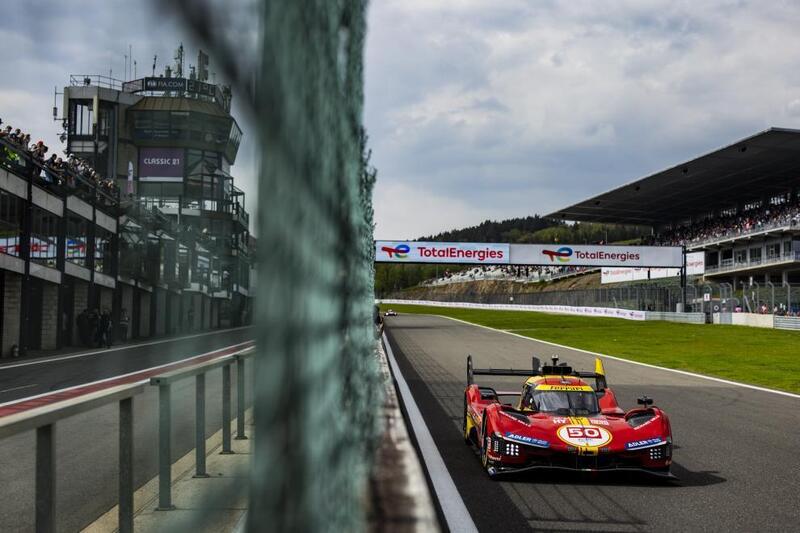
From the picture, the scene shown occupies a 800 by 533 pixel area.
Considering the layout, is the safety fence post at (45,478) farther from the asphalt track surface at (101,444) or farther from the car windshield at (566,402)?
the car windshield at (566,402)

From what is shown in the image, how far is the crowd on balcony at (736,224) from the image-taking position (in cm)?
5638

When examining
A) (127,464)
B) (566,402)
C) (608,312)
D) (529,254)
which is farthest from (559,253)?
(127,464)

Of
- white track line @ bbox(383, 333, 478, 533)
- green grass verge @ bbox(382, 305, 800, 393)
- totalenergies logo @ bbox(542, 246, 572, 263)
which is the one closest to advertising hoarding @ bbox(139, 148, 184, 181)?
white track line @ bbox(383, 333, 478, 533)

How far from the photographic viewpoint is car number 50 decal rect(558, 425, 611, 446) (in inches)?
287

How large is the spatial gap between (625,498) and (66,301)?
5.44m

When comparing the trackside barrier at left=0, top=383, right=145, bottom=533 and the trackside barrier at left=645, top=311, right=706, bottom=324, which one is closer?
the trackside barrier at left=0, top=383, right=145, bottom=533

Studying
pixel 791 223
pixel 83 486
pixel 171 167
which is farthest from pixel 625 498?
pixel 791 223

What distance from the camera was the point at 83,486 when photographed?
20.2ft

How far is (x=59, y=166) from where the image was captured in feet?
4.33

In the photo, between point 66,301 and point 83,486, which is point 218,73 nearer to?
point 66,301

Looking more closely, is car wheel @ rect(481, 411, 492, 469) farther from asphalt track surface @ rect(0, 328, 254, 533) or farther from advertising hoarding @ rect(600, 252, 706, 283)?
advertising hoarding @ rect(600, 252, 706, 283)

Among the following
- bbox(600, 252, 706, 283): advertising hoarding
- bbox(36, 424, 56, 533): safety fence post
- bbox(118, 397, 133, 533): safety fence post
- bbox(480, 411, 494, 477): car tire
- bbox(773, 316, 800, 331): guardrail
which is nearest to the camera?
bbox(36, 424, 56, 533): safety fence post

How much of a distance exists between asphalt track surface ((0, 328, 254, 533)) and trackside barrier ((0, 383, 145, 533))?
7cm

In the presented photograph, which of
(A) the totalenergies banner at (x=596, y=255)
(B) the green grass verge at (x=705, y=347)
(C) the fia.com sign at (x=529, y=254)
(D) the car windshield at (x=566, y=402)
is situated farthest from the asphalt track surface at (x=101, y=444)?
(A) the totalenergies banner at (x=596, y=255)
